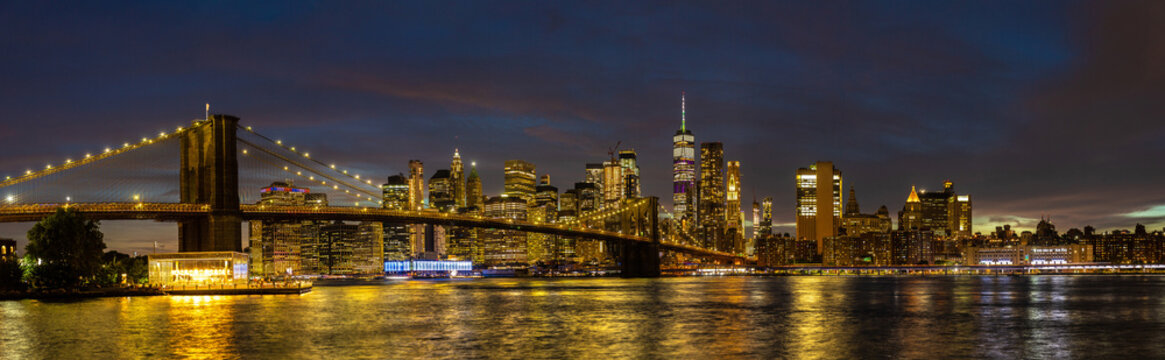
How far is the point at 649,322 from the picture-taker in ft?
163

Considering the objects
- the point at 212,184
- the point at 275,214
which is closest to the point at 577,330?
the point at 212,184

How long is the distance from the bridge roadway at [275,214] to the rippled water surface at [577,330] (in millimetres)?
10765

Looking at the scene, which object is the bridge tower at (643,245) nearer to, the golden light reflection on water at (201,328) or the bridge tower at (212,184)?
the bridge tower at (212,184)

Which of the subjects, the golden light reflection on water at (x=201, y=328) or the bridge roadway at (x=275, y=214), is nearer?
the golden light reflection on water at (x=201, y=328)

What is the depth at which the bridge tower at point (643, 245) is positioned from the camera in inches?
5566

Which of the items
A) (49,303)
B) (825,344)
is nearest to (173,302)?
(49,303)

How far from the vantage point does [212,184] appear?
8112cm

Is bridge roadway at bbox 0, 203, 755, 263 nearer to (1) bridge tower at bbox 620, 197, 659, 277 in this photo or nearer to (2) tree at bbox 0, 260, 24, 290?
(2) tree at bbox 0, 260, 24, 290

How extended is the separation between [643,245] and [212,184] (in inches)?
2827

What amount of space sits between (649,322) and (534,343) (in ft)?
37.5

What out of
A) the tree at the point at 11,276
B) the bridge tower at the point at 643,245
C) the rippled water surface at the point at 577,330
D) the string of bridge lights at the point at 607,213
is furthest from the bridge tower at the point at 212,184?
the string of bridge lights at the point at 607,213

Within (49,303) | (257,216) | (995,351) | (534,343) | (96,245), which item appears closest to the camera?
(995,351)

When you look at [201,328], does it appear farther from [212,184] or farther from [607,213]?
[607,213]

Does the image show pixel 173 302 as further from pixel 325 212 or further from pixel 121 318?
pixel 325 212
